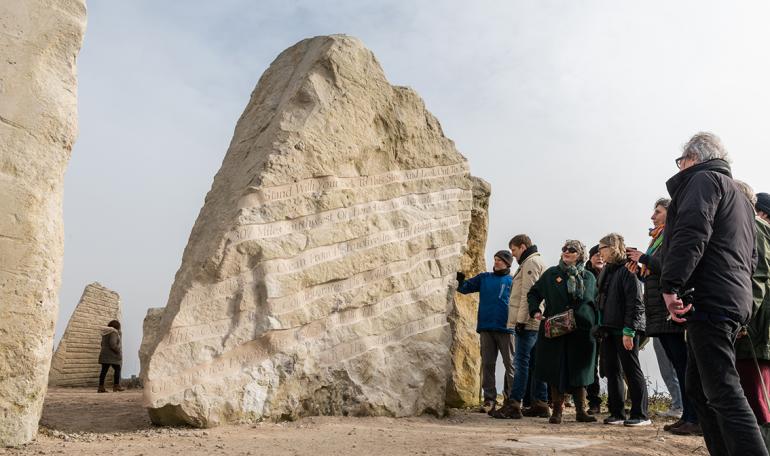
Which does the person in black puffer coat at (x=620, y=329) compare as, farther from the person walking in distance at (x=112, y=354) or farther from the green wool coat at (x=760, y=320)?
the person walking in distance at (x=112, y=354)

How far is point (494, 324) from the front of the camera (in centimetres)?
706

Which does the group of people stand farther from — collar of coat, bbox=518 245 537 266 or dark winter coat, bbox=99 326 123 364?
dark winter coat, bbox=99 326 123 364

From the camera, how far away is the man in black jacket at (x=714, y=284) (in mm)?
3713

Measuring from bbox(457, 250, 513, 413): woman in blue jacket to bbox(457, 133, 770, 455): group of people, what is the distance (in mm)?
12

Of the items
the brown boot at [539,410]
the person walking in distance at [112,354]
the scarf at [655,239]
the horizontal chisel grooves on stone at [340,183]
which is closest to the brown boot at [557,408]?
the brown boot at [539,410]

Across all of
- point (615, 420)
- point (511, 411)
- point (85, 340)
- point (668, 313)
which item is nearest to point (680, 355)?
point (668, 313)

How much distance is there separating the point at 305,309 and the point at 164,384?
1.34 metres

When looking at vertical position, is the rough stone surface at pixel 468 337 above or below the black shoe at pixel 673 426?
above

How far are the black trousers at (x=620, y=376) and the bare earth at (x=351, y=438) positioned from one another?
24 centimetres

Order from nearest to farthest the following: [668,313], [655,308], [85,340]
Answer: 1. [668,313]
2. [655,308]
3. [85,340]

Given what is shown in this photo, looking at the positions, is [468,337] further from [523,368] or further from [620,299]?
[620,299]

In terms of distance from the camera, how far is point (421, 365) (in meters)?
6.37

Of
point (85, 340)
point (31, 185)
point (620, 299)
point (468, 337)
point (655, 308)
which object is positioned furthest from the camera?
point (85, 340)

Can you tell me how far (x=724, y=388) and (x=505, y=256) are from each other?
12.0ft
